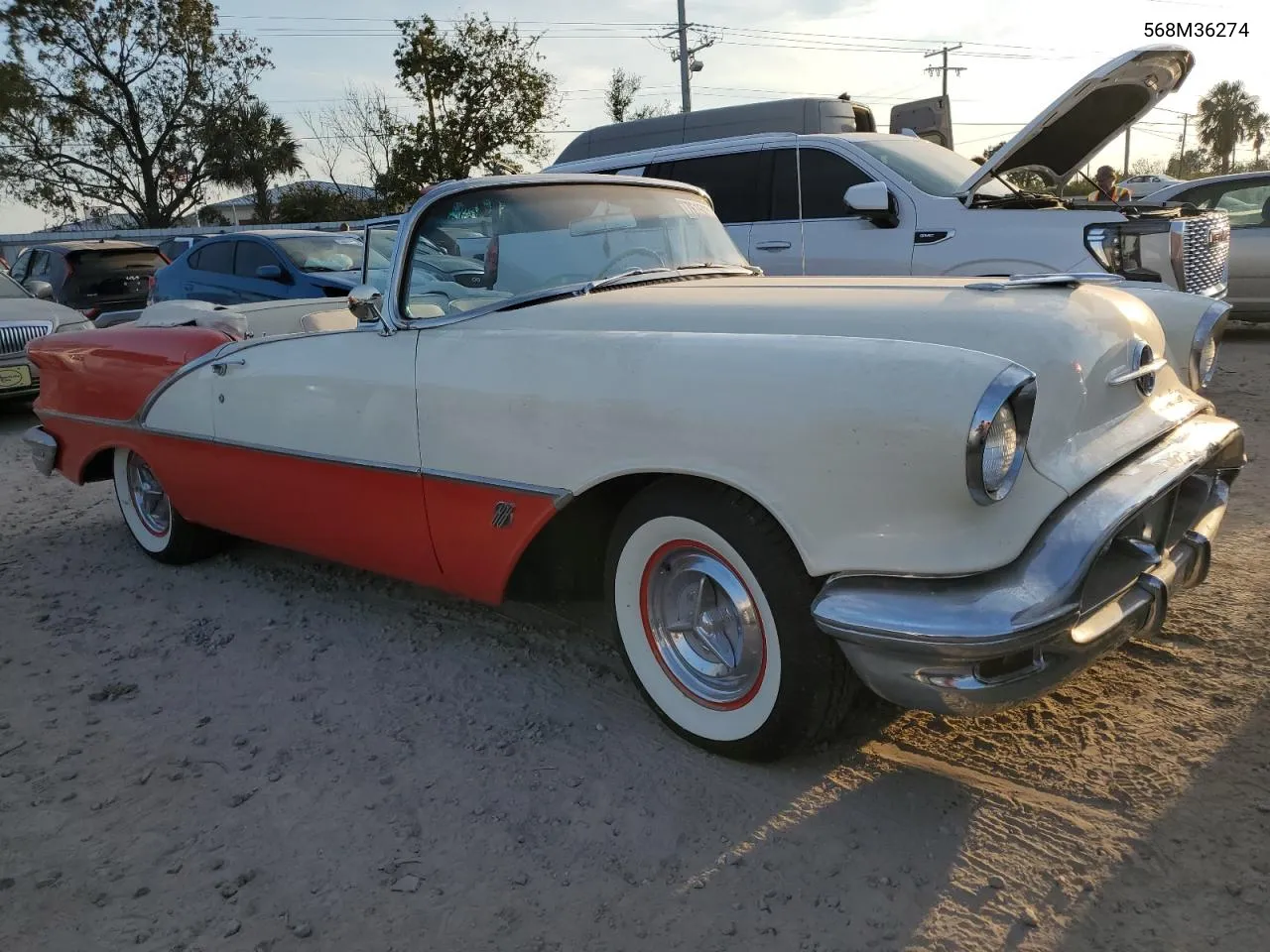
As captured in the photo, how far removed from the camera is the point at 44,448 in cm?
476

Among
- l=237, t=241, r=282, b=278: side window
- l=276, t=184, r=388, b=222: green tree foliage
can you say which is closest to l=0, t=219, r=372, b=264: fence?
l=276, t=184, r=388, b=222: green tree foliage

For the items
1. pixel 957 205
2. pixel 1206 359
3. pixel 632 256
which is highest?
pixel 957 205

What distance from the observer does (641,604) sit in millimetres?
2697

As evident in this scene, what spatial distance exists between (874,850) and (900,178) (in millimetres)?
5342

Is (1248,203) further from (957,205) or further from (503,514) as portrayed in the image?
(503,514)

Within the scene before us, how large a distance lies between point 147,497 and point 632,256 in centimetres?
275

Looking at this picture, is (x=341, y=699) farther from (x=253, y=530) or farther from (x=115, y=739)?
(x=253, y=530)

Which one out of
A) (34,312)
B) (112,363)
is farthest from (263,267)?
(112,363)

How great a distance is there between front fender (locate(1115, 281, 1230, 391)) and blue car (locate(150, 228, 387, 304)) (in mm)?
7011

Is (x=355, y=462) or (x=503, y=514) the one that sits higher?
(x=355, y=462)

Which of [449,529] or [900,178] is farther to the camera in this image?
[900,178]

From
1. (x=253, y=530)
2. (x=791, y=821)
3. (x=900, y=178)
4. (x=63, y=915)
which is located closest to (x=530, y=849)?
(x=791, y=821)

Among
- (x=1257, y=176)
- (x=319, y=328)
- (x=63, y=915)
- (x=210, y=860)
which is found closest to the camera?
(x=63, y=915)

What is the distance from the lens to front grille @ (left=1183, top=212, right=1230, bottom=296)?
19.9 feet
